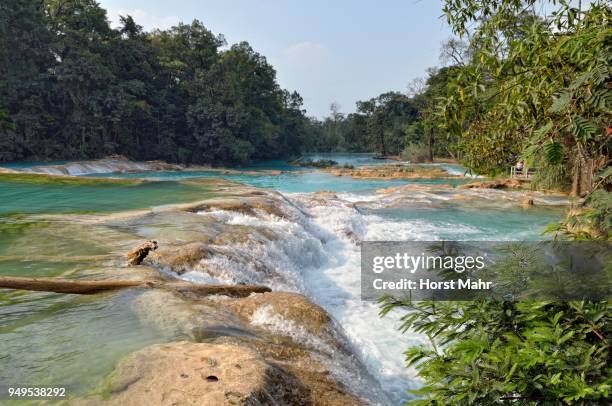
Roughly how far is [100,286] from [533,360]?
161 inches

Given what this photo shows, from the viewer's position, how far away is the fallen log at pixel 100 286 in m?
4.04

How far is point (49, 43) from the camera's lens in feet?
97.1

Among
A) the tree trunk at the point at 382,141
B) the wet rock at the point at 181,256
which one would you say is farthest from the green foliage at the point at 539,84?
the tree trunk at the point at 382,141

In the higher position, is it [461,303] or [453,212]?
[461,303]

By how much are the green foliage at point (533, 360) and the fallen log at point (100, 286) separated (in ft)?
11.1

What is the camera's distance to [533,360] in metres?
1.35

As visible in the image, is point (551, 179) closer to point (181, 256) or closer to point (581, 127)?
point (181, 256)

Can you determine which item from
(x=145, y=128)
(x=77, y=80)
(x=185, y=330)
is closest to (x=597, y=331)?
(x=185, y=330)

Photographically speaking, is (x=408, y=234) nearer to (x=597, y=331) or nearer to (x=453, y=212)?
(x=453, y=212)

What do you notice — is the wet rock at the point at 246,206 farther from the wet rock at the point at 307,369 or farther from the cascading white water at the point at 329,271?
the wet rock at the point at 307,369

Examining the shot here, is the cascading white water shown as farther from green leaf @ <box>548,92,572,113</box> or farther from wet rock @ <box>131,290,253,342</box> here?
green leaf @ <box>548,92,572,113</box>

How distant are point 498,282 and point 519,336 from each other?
0.26m

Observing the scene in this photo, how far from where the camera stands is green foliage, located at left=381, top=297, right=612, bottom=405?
1.37 m

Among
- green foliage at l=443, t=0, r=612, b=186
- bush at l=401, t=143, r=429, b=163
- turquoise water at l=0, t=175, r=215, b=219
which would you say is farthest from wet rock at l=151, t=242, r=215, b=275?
bush at l=401, t=143, r=429, b=163
